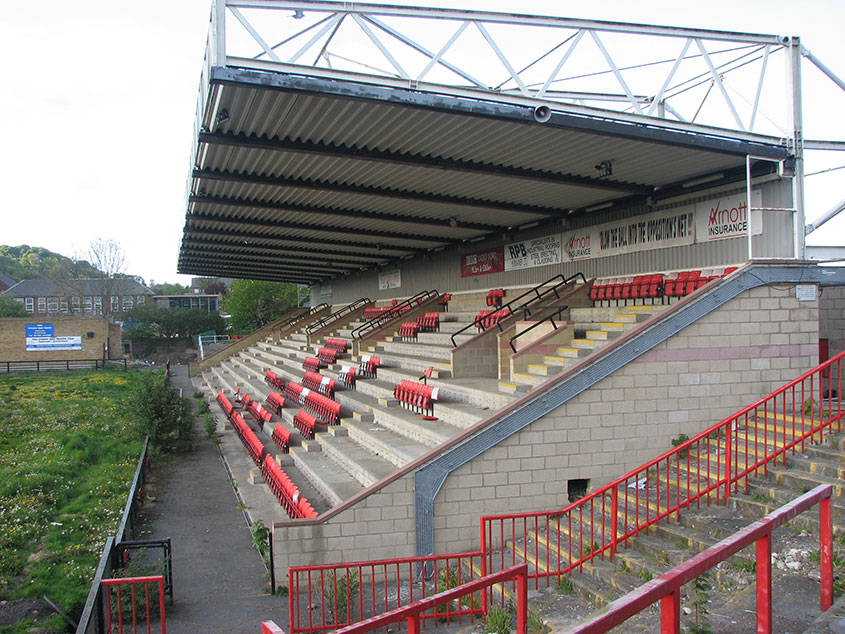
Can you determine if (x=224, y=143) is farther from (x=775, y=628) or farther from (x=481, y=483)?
(x=775, y=628)

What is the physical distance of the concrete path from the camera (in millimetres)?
7457

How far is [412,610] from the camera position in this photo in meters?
3.22

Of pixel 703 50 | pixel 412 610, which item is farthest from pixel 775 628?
pixel 703 50

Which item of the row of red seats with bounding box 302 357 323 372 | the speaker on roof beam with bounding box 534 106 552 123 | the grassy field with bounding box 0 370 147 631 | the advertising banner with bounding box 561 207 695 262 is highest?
the speaker on roof beam with bounding box 534 106 552 123

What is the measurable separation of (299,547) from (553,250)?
10.4 metres

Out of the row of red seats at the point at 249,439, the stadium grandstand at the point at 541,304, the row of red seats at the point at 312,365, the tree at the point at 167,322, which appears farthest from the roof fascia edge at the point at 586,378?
the tree at the point at 167,322

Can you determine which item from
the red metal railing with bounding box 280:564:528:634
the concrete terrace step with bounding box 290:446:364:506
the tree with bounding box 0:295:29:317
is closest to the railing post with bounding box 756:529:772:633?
the red metal railing with bounding box 280:564:528:634

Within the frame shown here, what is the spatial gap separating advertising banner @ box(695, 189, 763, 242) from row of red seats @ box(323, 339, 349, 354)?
41.4ft

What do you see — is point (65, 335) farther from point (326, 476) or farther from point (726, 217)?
point (726, 217)

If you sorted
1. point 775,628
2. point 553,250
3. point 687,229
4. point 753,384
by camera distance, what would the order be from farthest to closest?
point 553,250
point 687,229
point 753,384
point 775,628

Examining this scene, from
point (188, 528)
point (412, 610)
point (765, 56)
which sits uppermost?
point (765, 56)

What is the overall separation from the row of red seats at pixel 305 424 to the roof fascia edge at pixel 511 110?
7219mm

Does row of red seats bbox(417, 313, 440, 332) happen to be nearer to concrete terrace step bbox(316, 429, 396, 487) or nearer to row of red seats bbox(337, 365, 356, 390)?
row of red seats bbox(337, 365, 356, 390)

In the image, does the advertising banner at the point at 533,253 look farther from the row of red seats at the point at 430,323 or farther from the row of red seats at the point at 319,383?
the row of red seats at the point at 319,383
